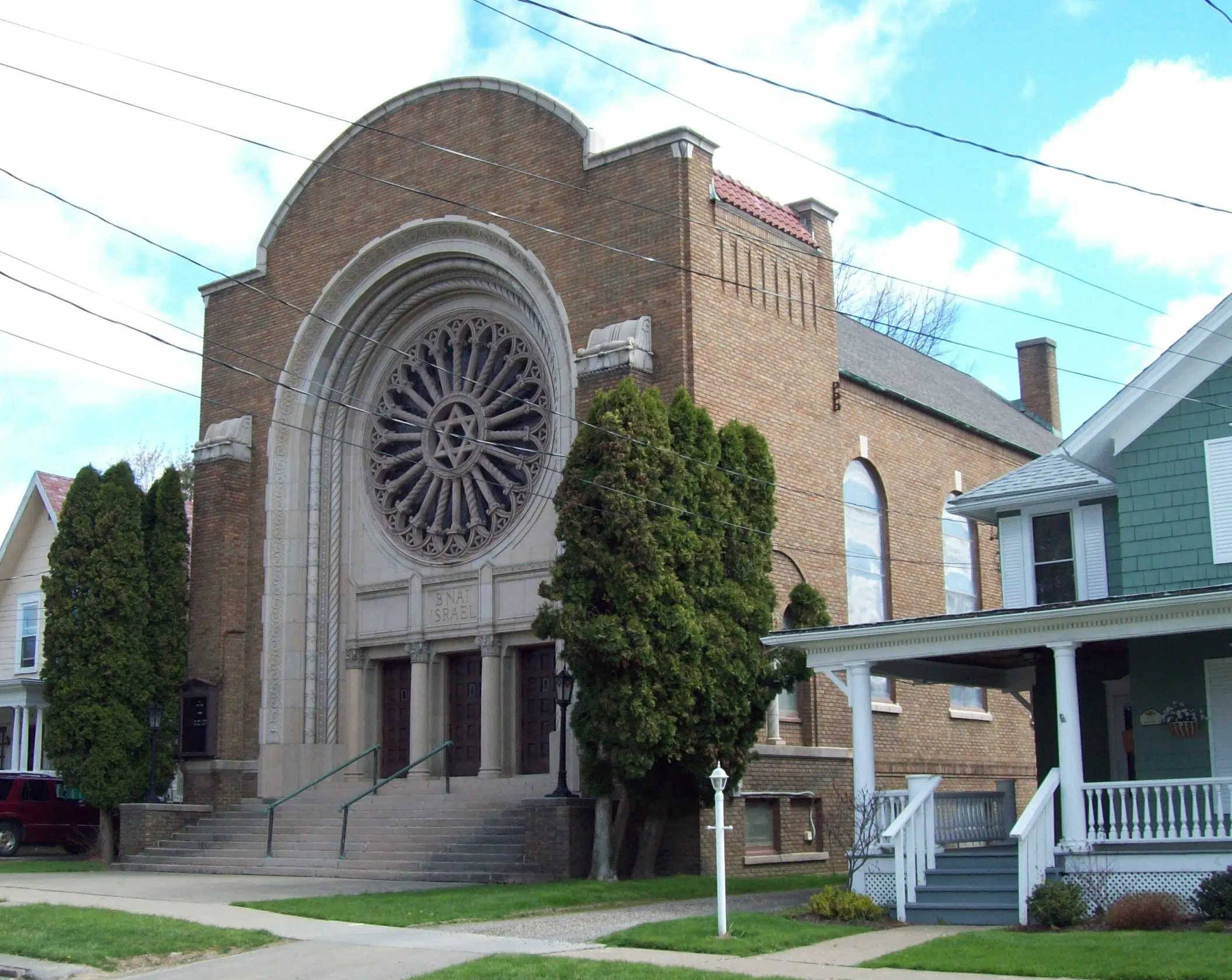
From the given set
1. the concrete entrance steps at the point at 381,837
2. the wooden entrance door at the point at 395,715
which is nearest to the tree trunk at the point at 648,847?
the concrete entrance steps at the point at 381,837

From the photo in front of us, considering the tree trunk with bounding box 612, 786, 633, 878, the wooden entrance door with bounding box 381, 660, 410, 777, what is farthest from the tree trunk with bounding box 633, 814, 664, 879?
the wooden entrance door with bounding box 381, 660, 410, 777

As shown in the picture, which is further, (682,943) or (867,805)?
(867,805)

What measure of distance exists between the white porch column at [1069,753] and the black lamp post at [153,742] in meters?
16.0

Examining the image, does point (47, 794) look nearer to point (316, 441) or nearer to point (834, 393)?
point (316, 441)

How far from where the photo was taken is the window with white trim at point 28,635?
36.8m

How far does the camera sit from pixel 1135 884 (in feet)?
49.4

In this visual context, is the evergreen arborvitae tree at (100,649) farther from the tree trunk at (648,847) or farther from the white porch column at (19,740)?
the tree trunk at (648,847)

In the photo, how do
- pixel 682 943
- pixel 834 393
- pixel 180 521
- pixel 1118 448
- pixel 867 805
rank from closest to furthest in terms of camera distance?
1. pixel 682 943
2. pixel 867 805
3. pixel 1118 448
4. pixel 834 393
5. pixel 180 521

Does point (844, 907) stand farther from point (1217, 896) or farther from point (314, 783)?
point (314, 783)

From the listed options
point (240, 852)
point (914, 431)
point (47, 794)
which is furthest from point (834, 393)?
point (47, 794)

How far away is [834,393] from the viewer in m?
25.1

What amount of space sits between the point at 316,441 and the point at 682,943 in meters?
16.6

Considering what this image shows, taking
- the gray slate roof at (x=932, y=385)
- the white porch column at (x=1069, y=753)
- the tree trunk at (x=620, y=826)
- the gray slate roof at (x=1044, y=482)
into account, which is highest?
the gray slate roof at (x=932, y=385)

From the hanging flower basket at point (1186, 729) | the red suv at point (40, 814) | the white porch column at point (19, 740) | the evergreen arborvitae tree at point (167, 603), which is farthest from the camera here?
the white porch column at point (19, 740)
